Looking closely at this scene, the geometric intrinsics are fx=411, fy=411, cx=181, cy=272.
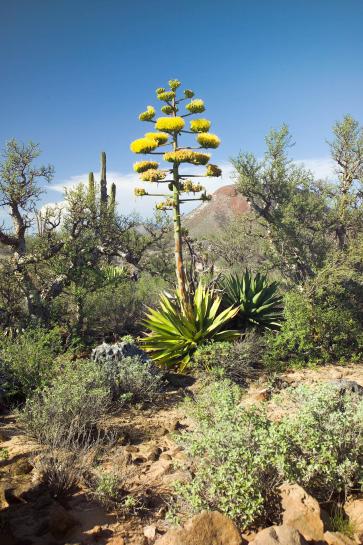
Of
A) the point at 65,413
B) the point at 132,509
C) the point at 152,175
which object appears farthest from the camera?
the point at 152,175

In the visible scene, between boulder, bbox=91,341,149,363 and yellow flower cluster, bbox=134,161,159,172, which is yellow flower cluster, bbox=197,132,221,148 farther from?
boulder, bbox=91,341,149,363

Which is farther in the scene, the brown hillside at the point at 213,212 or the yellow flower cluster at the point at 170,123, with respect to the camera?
the brown hillside at the point at 213,212

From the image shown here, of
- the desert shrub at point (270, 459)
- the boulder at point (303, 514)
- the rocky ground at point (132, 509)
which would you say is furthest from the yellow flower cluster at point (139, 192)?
the boulder at point (303, 514)

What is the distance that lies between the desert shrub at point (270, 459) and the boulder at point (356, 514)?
10 centimetres

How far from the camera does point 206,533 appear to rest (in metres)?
2.65

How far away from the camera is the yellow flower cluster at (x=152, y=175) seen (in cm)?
761

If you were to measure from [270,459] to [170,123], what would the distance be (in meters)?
6.03

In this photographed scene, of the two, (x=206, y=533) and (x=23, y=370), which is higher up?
(x=23, y=370)

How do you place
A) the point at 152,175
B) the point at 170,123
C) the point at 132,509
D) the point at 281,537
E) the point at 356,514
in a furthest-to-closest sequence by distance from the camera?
the point at 152,175 → the point at 170,123 → the point at 132,509 → the point at 356,514 → the point at 281,537

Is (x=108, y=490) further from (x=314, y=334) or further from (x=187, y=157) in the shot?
(x=187, y=157)

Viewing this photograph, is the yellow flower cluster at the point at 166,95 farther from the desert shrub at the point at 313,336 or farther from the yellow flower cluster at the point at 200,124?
the desert shrub at the point at 313,336

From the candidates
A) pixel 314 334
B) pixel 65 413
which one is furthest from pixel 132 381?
pixel 314 334

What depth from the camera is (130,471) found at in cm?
411

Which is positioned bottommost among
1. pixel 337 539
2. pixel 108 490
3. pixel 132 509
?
pixel 132 509
